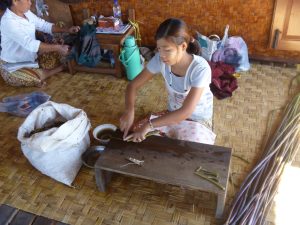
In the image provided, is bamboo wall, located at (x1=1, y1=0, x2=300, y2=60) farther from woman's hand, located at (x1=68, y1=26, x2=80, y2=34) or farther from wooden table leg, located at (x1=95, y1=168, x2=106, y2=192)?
wooden table leg, located at (x1=95, y1=168, x2=106, y2=192)

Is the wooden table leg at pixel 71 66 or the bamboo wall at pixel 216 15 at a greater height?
the bamboo wall at pixel 216 15

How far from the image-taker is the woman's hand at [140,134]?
1.84 m

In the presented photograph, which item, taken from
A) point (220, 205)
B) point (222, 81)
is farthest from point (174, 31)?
point (222, 81)

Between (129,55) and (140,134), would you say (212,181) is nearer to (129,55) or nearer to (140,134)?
(140,134)

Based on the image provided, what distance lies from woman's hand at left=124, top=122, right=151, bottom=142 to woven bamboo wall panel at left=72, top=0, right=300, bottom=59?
1674 millimetres

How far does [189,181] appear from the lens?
1.65 m

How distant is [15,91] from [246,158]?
7.22ft

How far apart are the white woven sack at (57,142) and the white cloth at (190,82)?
1.91 ft

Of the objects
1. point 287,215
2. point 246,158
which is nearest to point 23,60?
point 246,158

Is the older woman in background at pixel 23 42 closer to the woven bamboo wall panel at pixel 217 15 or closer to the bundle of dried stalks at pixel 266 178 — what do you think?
the woven bamboo wall panel at pixel 217 15

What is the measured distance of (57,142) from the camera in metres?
1.94

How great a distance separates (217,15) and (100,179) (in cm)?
198

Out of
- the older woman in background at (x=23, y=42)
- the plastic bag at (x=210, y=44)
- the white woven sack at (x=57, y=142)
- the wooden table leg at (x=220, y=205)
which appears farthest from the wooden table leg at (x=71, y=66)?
the wooden table leg at (x=220, y=205)

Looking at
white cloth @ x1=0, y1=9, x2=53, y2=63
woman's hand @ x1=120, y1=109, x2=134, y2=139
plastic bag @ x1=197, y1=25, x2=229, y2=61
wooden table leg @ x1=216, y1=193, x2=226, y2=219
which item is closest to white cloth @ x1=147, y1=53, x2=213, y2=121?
woman's hand @ x1=120, y1=109, x2=134, y2=139
